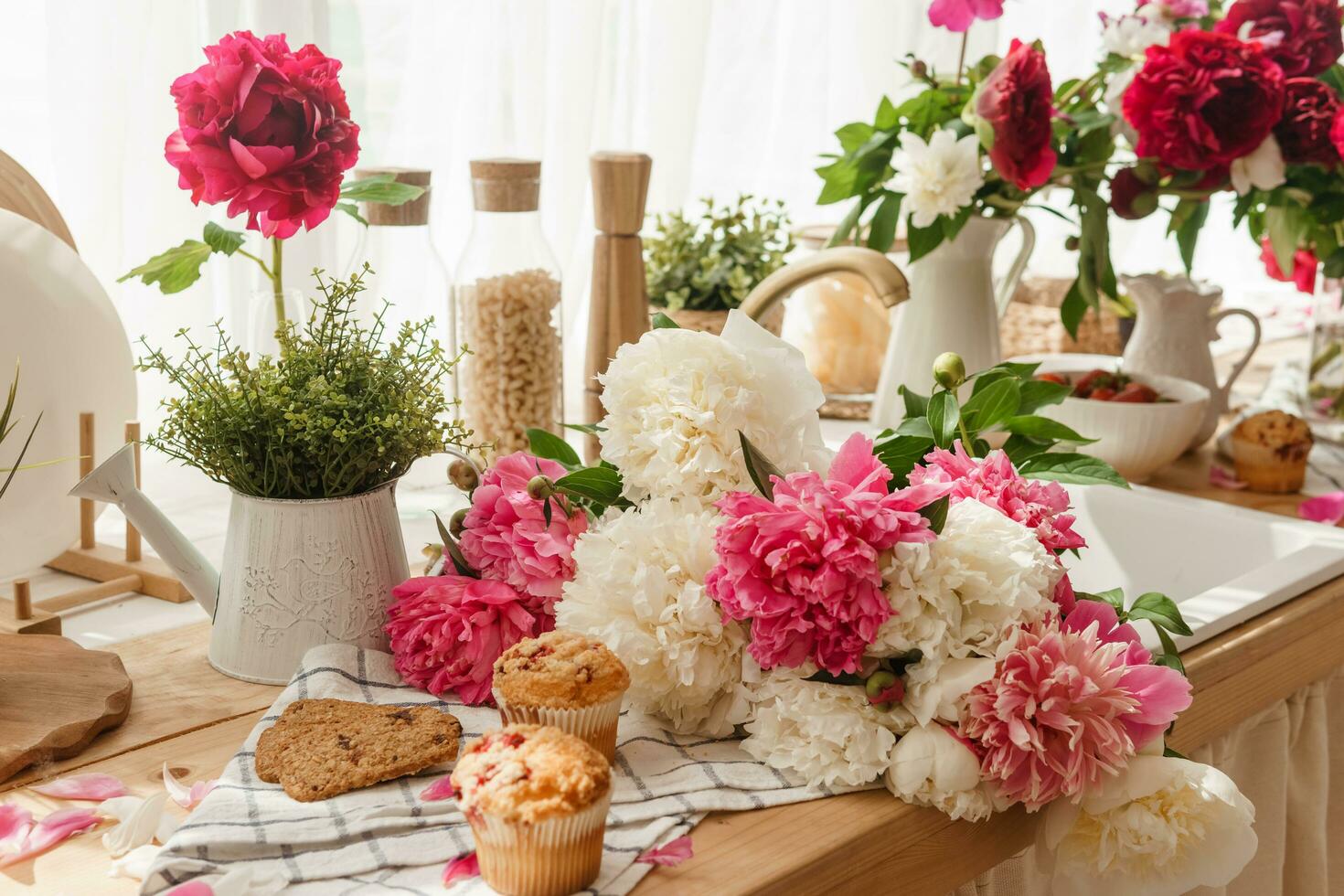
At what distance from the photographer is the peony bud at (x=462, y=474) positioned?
0.89 metres

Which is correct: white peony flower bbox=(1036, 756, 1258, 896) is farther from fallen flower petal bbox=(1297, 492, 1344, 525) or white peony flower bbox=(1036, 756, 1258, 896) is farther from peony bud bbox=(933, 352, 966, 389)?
fallen flower petal bbox=(1297, 492, 1344, 525)

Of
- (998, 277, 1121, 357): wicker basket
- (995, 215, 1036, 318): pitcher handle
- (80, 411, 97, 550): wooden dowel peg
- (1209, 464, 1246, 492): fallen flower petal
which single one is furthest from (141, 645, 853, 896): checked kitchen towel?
(998, 277, 1121, 357): wicker basket

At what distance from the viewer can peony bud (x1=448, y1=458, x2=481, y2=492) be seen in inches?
34.9

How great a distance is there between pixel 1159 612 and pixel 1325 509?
0.77m

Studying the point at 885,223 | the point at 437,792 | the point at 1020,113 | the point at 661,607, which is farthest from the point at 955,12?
the point at 437,792

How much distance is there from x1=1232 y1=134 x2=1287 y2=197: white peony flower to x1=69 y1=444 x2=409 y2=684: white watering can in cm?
105

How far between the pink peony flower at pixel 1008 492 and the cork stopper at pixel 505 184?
55 cm

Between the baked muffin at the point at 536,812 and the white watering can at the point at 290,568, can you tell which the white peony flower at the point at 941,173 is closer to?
the white watering can at the point at 290,568

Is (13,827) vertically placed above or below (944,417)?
below

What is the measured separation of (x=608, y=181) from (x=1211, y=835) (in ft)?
2.62

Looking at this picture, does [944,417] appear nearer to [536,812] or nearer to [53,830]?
[536,812]

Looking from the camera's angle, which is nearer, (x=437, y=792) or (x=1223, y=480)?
(x=437, y=792)

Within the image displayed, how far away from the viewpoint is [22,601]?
90 cm

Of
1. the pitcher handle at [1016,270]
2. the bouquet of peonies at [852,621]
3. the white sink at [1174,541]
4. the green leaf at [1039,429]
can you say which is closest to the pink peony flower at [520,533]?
the bouquet of peonies at [852,621]
